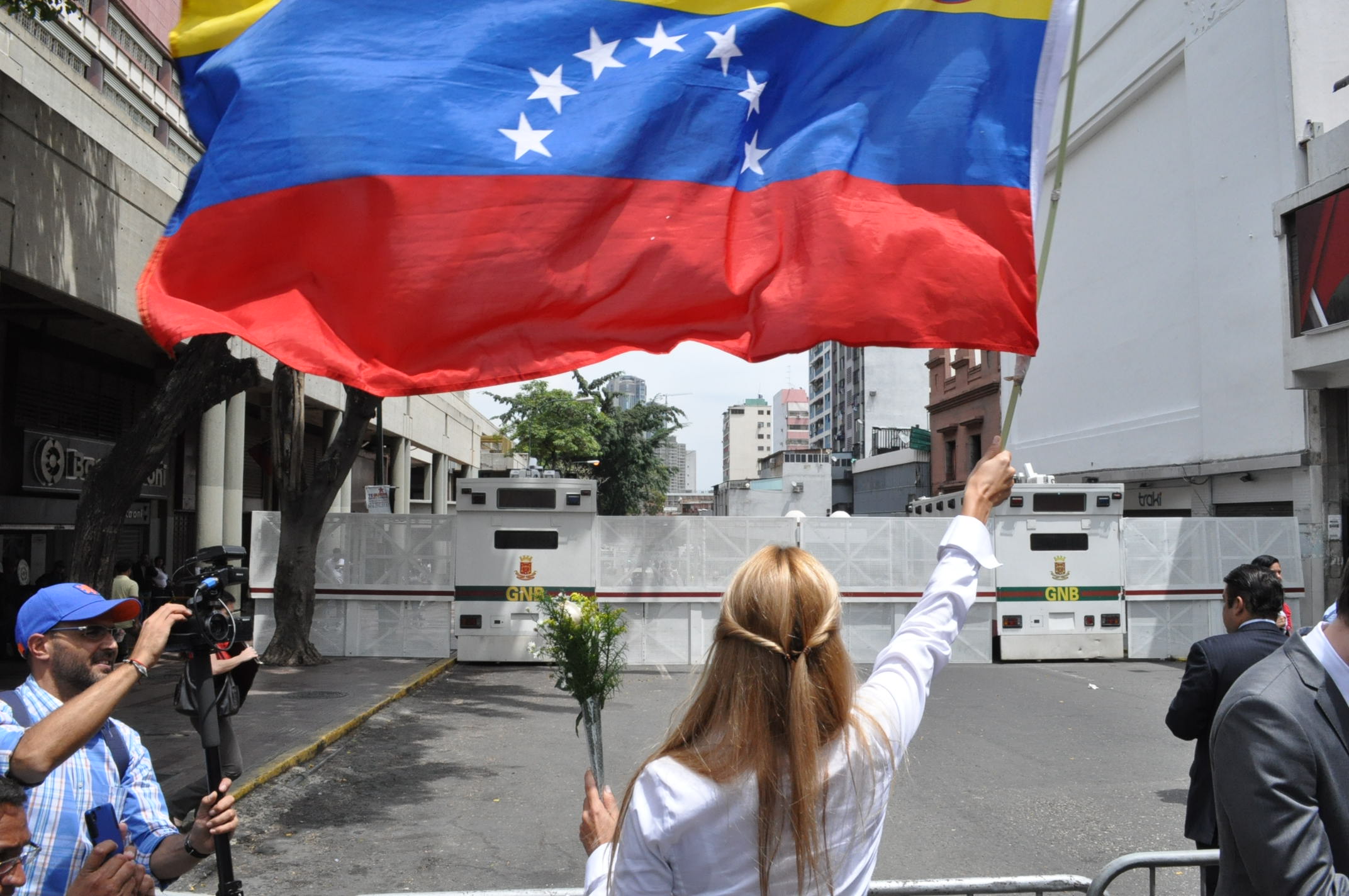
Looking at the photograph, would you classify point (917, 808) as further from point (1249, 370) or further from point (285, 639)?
point (1249, 370)

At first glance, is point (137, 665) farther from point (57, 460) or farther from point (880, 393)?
point (880, 393)

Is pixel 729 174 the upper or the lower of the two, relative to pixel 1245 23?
lower

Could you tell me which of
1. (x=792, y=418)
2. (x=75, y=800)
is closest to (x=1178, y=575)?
A: (x=75, y=800)

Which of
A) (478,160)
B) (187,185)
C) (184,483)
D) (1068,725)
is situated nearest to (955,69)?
(478,160)

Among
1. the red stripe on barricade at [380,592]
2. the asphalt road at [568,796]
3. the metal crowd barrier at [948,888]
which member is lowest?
→ the asphalt road at [568,796]

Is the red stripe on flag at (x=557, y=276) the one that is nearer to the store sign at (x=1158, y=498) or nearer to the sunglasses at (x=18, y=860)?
the sunglasses at (x=18, y=860)

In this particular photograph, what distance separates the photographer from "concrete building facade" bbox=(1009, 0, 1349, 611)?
1750 cm

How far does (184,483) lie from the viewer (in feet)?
69.5

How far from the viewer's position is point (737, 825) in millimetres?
1794

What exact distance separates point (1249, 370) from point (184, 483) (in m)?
21.2

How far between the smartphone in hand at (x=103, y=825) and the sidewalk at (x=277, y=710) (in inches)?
159

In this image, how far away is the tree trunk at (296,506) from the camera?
1512cm

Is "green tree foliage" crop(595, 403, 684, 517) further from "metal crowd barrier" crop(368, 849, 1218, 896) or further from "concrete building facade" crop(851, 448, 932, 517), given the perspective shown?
"metal crowd barrier" crop(368, 849, 1218, 896)

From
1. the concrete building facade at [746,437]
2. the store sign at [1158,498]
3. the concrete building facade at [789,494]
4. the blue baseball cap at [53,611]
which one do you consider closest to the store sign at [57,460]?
the blue baseball cap at [53,611]
